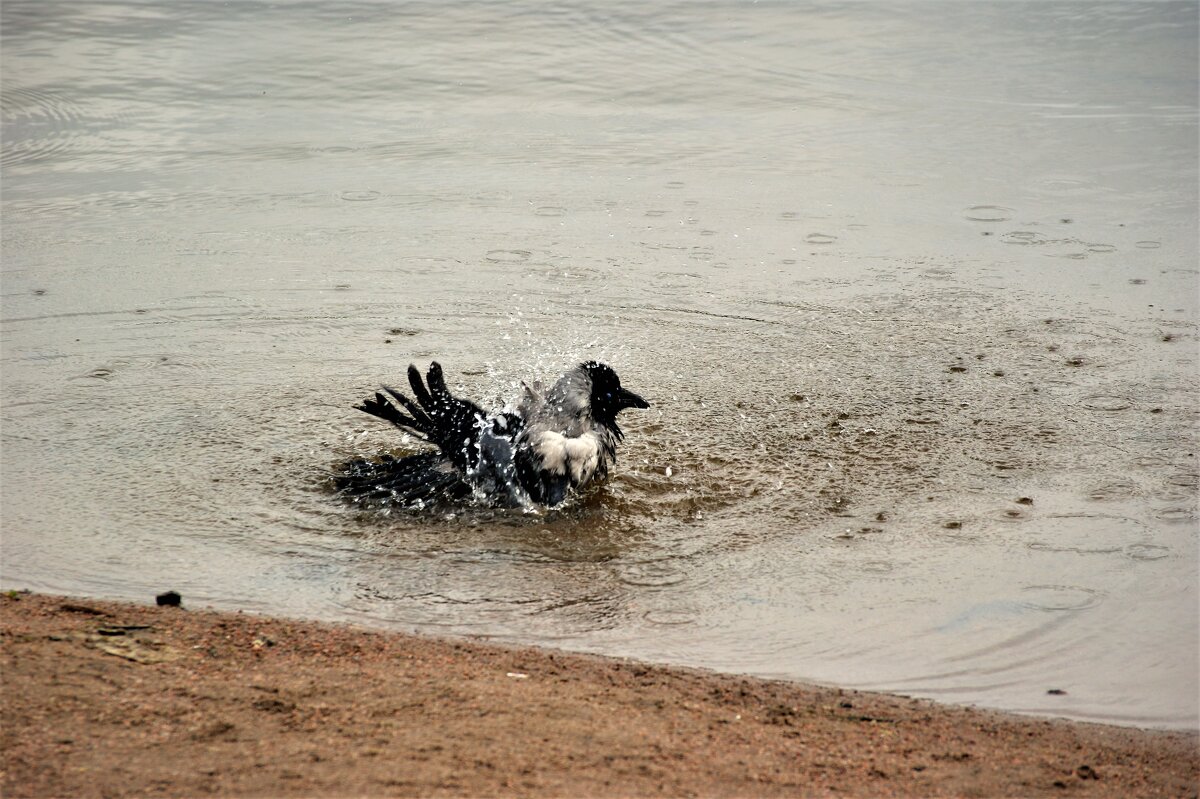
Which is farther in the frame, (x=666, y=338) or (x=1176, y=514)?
(x=666, y=338)

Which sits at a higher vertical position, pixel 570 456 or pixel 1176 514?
pixel 570 456

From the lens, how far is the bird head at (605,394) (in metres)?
6.62

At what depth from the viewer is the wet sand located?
3.53m

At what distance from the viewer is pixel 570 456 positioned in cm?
606

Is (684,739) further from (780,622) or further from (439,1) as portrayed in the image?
(439,1)

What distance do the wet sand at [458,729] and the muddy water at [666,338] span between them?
0.31 m

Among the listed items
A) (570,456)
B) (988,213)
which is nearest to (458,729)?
(570,456)

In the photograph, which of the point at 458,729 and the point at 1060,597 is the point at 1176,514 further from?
the point at 458,729

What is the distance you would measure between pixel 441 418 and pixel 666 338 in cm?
232

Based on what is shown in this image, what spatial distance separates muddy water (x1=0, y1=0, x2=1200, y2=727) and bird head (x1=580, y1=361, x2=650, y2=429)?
9.9 inches

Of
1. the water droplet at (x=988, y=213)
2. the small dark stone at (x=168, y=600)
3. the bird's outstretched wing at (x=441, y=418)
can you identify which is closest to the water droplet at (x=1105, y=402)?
the bird's outstretched wing at (x=441, y=418)

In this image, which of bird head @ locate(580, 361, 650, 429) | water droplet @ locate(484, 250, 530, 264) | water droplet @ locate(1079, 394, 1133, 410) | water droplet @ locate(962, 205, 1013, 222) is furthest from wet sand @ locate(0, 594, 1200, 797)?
water droplet @ locate(962, 205, 1013, 222)

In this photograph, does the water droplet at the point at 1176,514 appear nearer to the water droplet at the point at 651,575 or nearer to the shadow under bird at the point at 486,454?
the water droplet at the point at 651,575

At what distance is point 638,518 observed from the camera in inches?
234
